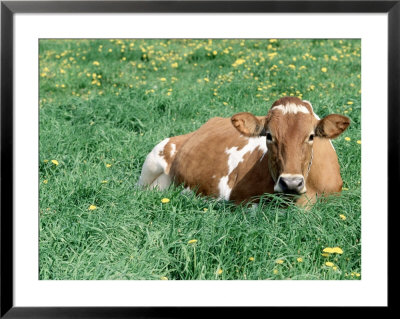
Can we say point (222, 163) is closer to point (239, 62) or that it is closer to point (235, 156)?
point (235, 156)

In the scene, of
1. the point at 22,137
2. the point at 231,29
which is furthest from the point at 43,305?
the point at 231,29

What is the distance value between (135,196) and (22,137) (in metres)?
1.24

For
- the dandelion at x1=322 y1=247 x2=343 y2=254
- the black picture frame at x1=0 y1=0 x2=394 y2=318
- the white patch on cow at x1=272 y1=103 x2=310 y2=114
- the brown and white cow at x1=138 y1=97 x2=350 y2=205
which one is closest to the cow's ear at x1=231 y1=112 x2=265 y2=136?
the brown and white cow at x1=138 y1=97 x2=350 y2=205

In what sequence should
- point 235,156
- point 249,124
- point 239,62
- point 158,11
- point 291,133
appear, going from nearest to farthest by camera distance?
point 158,11
point 291,133
point 249,124
point 235,156
point 239,62

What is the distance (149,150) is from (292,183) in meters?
2.50

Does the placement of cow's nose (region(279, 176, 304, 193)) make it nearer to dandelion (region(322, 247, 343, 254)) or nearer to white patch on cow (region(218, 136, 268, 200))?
dandelion (region(322, 247, 343, 254))

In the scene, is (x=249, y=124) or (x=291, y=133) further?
(x=249, y=124)

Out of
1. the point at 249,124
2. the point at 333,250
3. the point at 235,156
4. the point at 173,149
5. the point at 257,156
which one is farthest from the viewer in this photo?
the point at 173,149

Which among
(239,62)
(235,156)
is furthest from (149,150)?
Answer: (239,62)

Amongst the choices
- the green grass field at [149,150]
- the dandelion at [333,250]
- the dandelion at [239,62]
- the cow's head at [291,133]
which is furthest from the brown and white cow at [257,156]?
the dandelion at [239,62]

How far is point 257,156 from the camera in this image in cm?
608

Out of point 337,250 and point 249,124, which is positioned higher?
point 249,124

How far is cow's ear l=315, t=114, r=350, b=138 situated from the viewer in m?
5.25

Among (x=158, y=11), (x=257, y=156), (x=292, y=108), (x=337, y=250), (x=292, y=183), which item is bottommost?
(x=337, y=250)
